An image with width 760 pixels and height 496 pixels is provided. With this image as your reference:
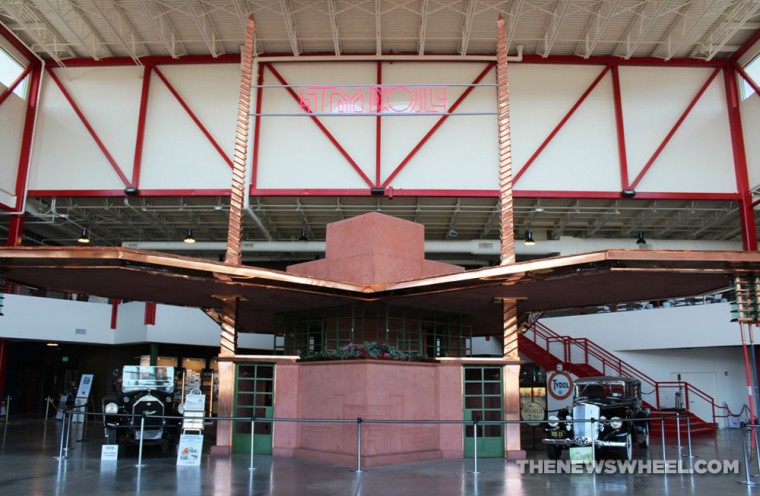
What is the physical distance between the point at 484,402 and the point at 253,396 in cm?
599

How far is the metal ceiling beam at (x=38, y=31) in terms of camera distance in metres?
21.1

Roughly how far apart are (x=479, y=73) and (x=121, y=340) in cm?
2000

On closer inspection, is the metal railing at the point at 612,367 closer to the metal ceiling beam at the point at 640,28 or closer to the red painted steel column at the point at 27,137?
the metal ceiling beam at the point at 640,28

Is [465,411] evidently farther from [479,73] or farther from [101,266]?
[479,73]

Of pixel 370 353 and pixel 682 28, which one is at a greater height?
pixel 682 28

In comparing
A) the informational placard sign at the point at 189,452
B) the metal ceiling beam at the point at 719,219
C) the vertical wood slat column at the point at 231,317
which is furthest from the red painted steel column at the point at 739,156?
the informational placard sign at the point at 189,452

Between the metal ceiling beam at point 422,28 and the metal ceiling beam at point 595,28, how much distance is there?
5.94m

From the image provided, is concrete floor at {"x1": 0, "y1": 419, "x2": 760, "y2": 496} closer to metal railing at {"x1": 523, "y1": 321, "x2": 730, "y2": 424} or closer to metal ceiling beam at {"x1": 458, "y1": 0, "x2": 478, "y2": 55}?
metal railing at {"x1": 523, "y1": 321, "x2": 730, "y2": 424}

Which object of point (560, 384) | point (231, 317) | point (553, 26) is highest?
point (553, 26)

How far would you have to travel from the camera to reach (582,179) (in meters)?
24.0

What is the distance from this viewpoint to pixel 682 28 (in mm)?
22312

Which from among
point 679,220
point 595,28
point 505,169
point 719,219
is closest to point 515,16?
point 595,28

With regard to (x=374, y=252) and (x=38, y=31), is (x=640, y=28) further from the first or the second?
(x=38, y=31)

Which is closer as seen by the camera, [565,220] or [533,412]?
[533,412]
